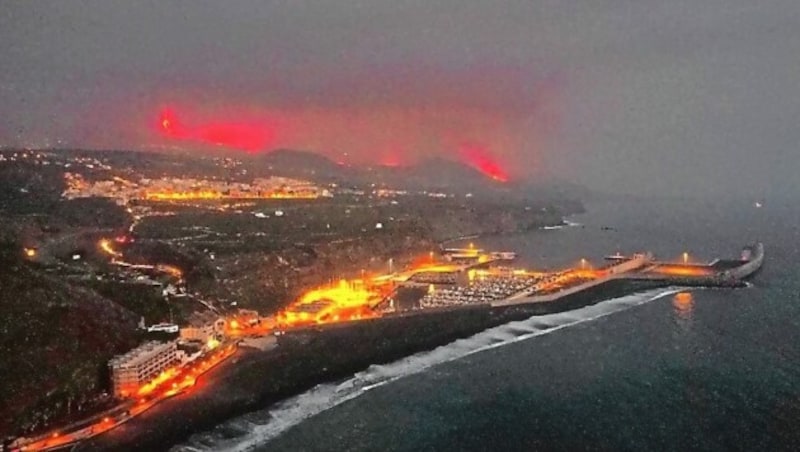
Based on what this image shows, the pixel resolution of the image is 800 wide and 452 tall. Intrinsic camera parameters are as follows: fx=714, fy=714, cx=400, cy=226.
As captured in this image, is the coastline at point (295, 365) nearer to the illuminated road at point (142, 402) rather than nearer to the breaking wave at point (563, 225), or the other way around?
the illuminated road at point (142, 402)

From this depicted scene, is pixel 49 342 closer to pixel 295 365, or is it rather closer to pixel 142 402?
pixel 142 402

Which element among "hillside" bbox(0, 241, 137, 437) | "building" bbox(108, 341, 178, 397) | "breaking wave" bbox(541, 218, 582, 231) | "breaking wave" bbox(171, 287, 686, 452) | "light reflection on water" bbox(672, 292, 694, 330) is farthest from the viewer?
"breaking wave" bbox(541, 218, 582, 231)

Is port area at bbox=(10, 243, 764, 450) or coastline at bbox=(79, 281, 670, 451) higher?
port area at bbox=(10, 243, 764, 450)

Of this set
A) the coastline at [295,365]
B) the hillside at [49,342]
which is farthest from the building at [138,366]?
the coastline at [295,365]

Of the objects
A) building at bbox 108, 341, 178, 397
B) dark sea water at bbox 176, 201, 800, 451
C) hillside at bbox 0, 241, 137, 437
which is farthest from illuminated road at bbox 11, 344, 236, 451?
dark sea water at bbox 176, 201, 800, 451

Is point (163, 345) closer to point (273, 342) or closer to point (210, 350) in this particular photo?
point (210, 350)

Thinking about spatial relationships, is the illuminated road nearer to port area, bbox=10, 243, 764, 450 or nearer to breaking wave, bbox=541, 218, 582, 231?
port area, bbox=10, 243, 764, 450
